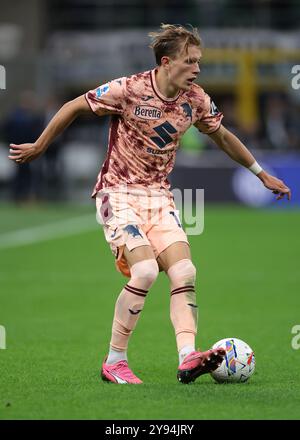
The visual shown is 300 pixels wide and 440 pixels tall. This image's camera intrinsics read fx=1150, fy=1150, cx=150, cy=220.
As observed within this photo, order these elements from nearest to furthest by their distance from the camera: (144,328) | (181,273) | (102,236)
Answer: (181,273)
(144,328)
(102,236)

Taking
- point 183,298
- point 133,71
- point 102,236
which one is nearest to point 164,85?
point 183,298

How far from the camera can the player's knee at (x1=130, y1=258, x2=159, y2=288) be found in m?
7.21

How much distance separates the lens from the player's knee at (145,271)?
7.21 meters

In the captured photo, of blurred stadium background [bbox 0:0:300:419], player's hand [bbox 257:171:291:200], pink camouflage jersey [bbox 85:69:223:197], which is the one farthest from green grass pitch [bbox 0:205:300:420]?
pink camouflage jersey [bbox 85:69:223:197]

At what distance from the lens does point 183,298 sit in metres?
7.36

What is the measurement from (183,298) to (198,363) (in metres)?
0.52

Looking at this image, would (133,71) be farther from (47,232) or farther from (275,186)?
(275,186)

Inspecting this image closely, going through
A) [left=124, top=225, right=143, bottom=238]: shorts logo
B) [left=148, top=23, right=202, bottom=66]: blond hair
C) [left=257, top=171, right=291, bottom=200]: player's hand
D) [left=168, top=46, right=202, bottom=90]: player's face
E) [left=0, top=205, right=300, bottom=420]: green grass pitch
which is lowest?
[left=0, top=205, right=300, bottom=420]: green grass pitch

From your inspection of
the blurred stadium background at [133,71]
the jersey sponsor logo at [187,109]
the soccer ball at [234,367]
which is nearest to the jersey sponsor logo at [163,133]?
the jersey sponsor logo at [187,109]

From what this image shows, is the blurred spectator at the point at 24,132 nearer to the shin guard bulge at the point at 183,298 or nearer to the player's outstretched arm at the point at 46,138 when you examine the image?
the player's outstretched arm at the point at 46,138

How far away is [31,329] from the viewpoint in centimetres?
1011

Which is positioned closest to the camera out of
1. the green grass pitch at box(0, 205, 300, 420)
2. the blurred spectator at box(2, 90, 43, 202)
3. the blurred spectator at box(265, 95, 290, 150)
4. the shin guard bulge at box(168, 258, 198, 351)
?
the green grass pitch at box(0, 205, 300, 420)

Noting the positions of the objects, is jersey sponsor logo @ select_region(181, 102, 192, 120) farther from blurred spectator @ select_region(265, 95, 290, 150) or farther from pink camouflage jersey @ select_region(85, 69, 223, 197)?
blurred spectator @ select_region(265, 95, 290, 150)
